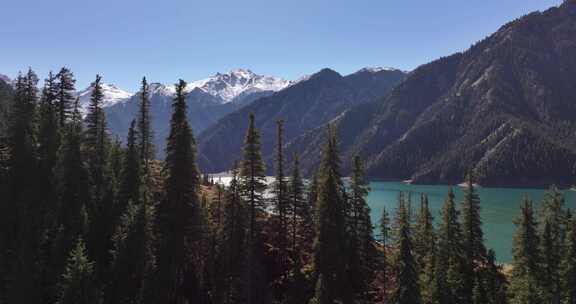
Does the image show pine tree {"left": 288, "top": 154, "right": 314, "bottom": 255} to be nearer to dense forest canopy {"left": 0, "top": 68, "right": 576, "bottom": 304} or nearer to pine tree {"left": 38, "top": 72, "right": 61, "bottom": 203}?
dense forest canopy {"left": 0, "top": 68, "right": 576, "bottom": 304}

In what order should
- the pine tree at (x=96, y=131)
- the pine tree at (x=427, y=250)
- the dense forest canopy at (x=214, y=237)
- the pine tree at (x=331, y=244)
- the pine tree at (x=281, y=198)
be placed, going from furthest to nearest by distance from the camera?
the pine tree at (x=96, y=131) < the pine tree at (x=427, y=250) < the pine tree at (x=281, y=198) < the dense forest canopy at (x=214, y=237) < the pine tree at (x=331, y=244)

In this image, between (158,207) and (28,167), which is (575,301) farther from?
(28,167)

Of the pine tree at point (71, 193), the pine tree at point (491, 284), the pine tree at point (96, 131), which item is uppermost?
the pine tree at point (96, 131)

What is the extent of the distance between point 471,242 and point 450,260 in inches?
122

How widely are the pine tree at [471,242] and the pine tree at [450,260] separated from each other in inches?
21.0

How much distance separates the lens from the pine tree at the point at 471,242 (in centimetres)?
4522

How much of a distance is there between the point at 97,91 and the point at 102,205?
19345 millimetres

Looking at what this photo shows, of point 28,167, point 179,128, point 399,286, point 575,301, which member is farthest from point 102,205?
point 575,301

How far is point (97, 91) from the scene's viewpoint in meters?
58.2

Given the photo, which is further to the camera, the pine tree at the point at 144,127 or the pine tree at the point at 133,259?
the pine tree at the point at 144,127

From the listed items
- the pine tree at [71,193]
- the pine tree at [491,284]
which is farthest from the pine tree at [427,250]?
the pine tree at [71,193]

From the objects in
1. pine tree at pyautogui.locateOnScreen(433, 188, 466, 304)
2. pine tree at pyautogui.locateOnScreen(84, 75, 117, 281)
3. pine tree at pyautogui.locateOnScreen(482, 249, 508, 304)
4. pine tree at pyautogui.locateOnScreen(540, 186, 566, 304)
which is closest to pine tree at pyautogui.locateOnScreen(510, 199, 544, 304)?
pine tree at pyautogui.locateOnScreen(540, 186, 566, 304)

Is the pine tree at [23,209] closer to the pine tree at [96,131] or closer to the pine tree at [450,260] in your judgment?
the pine tree at [96,131]

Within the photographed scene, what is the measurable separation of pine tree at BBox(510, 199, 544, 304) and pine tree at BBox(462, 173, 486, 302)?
143 inches
